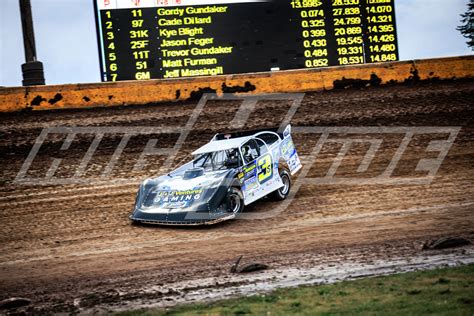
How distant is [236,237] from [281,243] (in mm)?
905

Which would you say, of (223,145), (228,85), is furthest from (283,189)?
(228,85)

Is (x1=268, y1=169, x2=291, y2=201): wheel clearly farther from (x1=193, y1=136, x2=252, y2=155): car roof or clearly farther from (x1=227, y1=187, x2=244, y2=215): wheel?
(x1=227, y1=187, x2=244, y2=215): wheel

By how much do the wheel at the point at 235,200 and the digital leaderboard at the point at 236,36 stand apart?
20.9 ft

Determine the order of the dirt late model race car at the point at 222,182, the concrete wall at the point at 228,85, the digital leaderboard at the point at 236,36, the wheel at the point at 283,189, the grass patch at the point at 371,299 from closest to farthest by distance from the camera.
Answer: the grass patch at the point at 371,299
the dirt late model race car at the point at 222,182
the wheel at the point at 283,189
the digital leaderboard at the point at 236,36
the concrete wall at the point at 228,85

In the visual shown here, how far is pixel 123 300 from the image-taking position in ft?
22.2

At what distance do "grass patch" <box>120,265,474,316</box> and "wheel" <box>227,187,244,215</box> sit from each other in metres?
4.11

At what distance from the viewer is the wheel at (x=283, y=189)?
1205 cm

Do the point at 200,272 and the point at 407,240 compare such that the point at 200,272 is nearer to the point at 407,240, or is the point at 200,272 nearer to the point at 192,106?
the point at 407,240

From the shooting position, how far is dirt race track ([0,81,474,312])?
773 centimetres

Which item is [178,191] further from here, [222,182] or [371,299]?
[371,299]

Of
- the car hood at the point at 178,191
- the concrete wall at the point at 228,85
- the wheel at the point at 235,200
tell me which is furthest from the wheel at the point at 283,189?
the concrete wall at the point at 228,85

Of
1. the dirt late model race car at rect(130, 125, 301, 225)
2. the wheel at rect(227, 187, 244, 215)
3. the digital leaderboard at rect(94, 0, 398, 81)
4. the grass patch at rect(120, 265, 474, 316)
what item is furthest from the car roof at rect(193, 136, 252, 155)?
the grass patch at rect(120, 265, 474, 316)

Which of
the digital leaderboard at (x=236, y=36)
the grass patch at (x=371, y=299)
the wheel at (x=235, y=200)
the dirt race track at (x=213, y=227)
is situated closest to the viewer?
the grass patch at (x=371, y=299)

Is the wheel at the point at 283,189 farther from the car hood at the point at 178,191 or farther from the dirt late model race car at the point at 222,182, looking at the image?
the car hood at the point at 178,191
